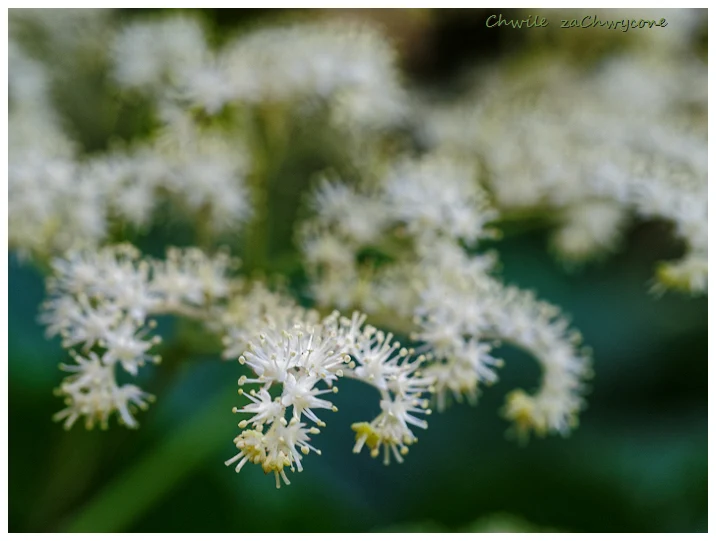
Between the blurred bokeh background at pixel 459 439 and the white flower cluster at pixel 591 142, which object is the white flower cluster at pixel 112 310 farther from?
the white flower cluster at pixel 591 142

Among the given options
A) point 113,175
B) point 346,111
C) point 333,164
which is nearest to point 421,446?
point 333,164

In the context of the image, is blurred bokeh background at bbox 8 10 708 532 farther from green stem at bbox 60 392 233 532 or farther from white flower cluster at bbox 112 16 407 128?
white flower cluster at bbox 112 16 407 128

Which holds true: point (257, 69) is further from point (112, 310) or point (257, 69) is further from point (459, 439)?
point (459, 439)

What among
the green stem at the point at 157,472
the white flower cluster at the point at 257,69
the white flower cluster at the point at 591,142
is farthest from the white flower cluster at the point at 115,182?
the white flower cluster at the point at 591,142

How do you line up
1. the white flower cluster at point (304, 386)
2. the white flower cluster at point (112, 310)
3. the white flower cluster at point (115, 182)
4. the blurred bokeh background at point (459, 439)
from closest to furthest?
1. the white flower cluster at point (304, 386)
2. the white flower cluster at point (112, 310)
3. the white flower cluster at point (115, 182)
4. the blurred bokeh background at point (459, 439)

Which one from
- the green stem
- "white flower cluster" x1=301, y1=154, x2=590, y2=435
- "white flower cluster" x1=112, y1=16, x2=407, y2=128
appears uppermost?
"white flower cluster" x1=112, y1=16, x2=407, y2=128

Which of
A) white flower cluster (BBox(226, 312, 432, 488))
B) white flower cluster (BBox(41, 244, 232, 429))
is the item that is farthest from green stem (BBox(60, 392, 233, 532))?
white flower cluster (BBox(226, 312, 432, 488))

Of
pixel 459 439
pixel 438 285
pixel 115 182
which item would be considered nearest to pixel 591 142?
pixel 438 285
